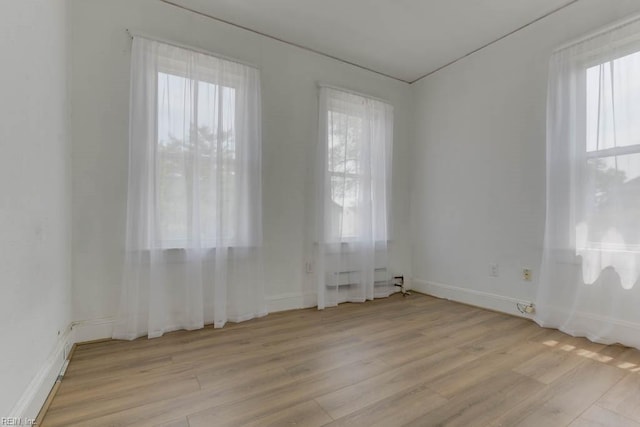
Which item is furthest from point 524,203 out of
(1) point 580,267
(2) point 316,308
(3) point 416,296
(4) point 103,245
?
(4) point 103,245

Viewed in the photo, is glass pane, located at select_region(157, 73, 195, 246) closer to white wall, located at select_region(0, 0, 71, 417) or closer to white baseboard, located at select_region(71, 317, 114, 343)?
white wall, located at select_region(0, 0, 71, 417)

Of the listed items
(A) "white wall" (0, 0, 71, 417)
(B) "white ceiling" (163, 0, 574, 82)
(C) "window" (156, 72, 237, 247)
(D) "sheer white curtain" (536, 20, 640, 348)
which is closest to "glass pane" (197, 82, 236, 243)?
(C) "window" (156, 72, 237, 247)

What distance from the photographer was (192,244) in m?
2.35

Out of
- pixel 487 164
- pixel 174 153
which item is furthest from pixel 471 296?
pixel 174 153

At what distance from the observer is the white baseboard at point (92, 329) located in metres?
2.04

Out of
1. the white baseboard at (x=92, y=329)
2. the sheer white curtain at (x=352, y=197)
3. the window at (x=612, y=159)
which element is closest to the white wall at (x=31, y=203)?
the white baseboard at (x=92, y=329)

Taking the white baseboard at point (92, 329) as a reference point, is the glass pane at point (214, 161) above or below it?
above

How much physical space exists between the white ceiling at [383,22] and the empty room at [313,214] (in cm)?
3

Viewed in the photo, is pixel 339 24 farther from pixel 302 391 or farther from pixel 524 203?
pixel 302 391

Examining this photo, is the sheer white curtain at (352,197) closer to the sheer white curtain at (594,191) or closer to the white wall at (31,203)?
the sheer white curtain at (594,191)

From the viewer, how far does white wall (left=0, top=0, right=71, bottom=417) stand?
1083 millimetres

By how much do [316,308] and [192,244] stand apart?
4.61ft

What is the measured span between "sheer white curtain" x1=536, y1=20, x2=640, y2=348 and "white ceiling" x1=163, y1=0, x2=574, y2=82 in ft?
1.96

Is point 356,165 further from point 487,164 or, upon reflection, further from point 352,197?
point 487,164
